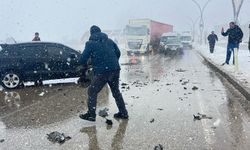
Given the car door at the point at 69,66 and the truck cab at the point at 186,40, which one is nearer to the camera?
the car door at the point at 69,66

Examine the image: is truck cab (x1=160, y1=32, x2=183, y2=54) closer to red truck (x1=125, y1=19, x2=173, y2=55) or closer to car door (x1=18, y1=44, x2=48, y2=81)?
red truck (x1=125, y1=19, x2=173, y2=55)

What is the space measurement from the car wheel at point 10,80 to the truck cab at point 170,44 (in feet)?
86.3

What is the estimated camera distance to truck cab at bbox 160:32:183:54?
3972 cm

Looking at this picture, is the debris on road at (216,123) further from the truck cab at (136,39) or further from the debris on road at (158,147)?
the truck cab at (136,39)

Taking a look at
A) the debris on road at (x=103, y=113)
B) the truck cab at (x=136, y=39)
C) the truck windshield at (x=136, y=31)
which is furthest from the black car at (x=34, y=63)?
the truck windshield at (x=136, y=31)

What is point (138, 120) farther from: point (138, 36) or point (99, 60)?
point (138, 36)

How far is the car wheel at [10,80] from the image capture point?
1408 cm

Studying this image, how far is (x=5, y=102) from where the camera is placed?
1123 cm

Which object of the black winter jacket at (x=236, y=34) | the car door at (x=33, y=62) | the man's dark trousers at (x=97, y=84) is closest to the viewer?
the man's dark trousers at (x=97, y=84)

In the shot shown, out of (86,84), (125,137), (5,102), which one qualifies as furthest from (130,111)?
(86,84)

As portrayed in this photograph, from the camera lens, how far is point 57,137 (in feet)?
22.6

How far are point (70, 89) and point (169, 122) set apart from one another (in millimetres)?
6071

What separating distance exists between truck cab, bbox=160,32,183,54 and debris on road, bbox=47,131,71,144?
32.6 m

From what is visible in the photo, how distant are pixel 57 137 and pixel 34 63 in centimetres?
803
